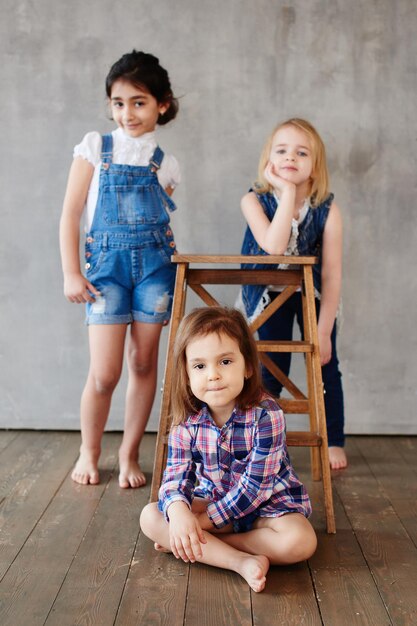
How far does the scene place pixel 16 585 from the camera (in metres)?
1.70

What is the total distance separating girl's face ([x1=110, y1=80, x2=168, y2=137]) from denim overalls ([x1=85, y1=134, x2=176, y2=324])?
0.08 metres

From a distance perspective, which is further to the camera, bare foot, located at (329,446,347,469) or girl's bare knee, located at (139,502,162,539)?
bare foot, located at (329,446,347,469)

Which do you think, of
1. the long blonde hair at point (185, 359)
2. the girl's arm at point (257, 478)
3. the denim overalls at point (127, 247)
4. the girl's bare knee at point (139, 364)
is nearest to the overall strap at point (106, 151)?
the denim overalls at point (127, 247)

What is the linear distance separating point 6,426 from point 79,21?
1631 millimetres

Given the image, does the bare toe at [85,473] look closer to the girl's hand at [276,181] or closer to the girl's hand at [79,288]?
the girl's hand at [79,288]

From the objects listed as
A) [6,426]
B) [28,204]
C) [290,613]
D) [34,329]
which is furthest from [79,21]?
[290,613]

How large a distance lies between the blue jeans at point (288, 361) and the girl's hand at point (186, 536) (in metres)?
A: 1.01

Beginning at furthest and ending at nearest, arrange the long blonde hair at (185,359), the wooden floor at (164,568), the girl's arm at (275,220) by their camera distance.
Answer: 1. the girl's arm at (275,220)
2. the long blonde hair at (185,359)
3. the wooden floor at (164,568)

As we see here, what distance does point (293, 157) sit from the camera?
7.90 feet

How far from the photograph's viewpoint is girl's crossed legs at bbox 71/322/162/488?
242 cm

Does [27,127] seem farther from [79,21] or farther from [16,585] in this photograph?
[16,585]

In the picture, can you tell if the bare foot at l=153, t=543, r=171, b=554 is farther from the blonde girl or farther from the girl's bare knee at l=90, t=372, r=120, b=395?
the blonde girl

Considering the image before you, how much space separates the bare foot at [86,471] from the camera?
2439mm

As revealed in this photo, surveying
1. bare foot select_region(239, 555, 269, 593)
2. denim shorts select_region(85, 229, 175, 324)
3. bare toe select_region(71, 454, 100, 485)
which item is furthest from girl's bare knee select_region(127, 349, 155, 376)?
bare foot select_region(239, 555, 269, 593)
